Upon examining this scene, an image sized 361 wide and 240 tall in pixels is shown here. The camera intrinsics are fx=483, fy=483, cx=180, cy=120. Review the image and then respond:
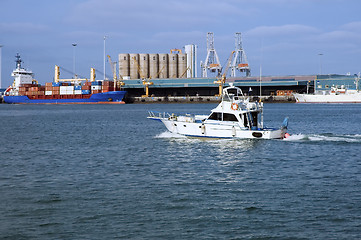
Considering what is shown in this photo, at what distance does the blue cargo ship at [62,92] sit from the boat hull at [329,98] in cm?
6466

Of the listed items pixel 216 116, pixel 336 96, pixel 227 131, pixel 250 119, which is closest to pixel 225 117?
pixel 216 116

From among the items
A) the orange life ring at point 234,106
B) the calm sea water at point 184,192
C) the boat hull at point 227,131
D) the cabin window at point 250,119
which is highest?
the orange life ring at point 234,106

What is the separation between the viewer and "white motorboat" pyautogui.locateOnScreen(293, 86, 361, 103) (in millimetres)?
166625

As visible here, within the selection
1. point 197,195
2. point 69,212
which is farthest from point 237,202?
point 69,212

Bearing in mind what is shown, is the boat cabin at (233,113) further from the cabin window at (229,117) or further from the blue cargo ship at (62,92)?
the blue cargo ship at (62,92)

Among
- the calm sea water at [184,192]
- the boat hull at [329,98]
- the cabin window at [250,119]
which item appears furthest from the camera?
the boat hull at [329,98]

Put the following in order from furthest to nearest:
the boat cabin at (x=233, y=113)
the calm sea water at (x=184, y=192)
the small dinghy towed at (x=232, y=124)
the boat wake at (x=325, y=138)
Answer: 1. the boat wake at (x=325, y=138)
2. the small dinghy towed at (x=232, y=124)
3. the boat cabin at (x=233, y=113)
4. the calm sea water at (x=184, y=192)

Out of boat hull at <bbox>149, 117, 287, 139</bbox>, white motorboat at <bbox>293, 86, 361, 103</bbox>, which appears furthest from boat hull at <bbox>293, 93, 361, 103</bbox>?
boat hull at <bbox>149, 117, 287, 139</bbox>

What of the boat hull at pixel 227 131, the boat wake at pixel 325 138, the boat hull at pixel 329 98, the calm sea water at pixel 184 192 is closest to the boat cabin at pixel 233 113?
the boat hull at pixel 227 131

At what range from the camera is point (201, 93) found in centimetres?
19512

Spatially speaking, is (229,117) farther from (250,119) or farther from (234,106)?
(250,119)

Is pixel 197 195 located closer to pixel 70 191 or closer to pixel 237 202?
pixel 237 202

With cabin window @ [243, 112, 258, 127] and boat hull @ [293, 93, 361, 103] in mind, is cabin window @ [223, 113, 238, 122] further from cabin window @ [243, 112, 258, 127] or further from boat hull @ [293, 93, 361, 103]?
boat hull @ [293, 93, 361, 103]

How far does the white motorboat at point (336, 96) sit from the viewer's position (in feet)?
547
